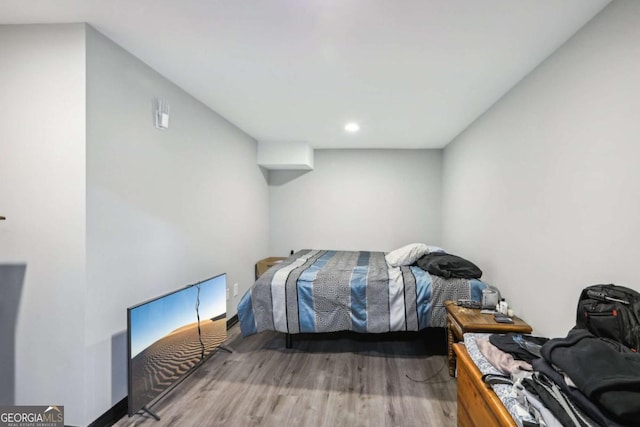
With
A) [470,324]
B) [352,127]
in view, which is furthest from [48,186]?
[352,127]

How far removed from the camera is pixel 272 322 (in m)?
2.62

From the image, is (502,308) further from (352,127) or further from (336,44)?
(352,127)

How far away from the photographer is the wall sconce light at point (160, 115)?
2137 millimetres

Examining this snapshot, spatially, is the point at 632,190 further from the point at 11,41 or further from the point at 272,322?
the point at 11,41

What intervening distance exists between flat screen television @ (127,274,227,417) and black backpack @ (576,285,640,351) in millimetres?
2311

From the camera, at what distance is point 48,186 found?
1612 millimetres

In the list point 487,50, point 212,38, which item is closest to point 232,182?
point 212,38

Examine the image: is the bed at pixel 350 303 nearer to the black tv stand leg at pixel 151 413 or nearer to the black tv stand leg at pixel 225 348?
the black tv stand leg at pixel 225 348

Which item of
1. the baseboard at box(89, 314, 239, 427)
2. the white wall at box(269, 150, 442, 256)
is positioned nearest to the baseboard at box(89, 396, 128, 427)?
the baseboard at box(89, 314, 239, 427)

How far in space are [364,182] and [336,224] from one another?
81cm

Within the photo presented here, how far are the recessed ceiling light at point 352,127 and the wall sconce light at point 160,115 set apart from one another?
1.90 metres

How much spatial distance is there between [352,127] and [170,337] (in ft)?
9.05

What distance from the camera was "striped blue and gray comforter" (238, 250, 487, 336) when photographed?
254 cm

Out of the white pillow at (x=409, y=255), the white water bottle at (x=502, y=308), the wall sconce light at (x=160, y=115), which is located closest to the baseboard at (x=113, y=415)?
the wall sconce light at (x=160, y=115)
